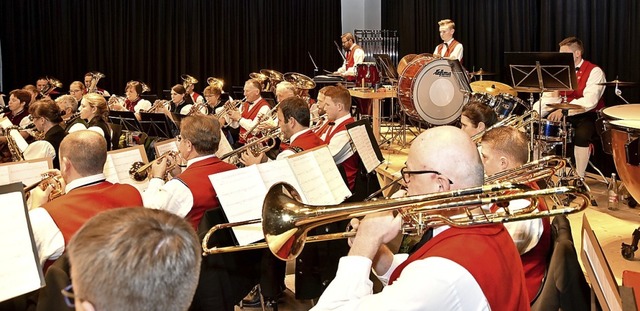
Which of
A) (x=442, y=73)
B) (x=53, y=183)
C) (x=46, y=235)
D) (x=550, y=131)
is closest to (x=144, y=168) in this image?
(x=53, y=183)

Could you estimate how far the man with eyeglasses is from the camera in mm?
1901

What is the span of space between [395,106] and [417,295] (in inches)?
469

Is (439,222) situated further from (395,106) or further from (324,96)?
(395,106)

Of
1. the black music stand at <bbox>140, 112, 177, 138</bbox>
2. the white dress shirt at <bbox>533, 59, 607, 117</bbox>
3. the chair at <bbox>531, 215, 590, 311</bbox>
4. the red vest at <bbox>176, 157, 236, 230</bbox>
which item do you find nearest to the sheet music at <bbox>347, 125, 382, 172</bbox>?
the red vest at <bbox>176, 157, 236, 230</bbox>

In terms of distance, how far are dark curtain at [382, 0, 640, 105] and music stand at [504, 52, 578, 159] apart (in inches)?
95.2

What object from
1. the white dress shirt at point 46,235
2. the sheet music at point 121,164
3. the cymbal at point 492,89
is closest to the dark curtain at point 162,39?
the cymbal at point 492,89

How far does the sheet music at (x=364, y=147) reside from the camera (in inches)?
192

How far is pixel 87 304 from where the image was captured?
123 cm

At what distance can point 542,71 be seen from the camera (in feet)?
21.6

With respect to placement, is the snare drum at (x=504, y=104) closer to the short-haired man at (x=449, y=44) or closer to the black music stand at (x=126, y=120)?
the short-haired man at (x=449, y=44)

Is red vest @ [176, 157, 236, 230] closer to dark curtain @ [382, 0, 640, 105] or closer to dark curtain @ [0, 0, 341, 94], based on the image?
dark curtain @ [382, 0, 640, 105]

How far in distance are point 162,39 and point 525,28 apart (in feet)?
27.3

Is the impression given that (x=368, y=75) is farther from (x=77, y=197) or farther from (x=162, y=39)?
(x=77, y=197)

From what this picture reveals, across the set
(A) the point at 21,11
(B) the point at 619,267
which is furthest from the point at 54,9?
(B) the point at 619,267
